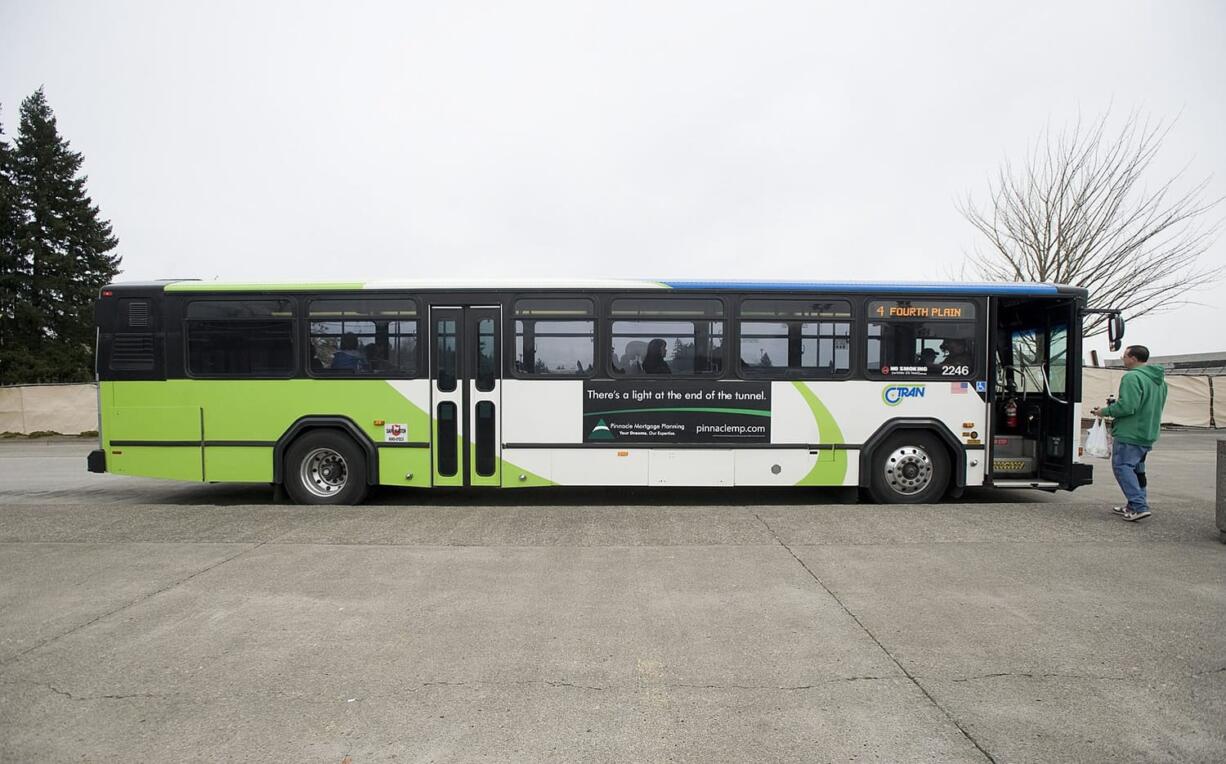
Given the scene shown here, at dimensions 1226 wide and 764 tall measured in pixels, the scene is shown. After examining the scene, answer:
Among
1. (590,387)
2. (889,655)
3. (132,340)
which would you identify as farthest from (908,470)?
(132,340)

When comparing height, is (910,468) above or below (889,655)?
above

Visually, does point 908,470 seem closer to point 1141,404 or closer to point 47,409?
point 1141,404

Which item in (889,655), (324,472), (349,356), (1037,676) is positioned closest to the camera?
(1037,676)

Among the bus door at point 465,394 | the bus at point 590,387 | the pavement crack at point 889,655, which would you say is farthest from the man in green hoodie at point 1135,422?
the bus door at point 465,394

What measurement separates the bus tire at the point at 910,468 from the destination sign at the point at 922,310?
1409 millimetres

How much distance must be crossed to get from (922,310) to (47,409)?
84.1 ft

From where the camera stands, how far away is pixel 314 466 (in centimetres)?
820

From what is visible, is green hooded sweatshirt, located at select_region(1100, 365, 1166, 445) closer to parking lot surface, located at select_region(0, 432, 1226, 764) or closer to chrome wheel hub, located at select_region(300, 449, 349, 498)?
parking lot surface, located at select_region(0, 432, 1226, 764)

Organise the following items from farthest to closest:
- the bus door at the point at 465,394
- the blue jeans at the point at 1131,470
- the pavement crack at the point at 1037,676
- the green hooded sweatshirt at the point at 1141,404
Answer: the bus door at the point at 465,394 → the blue jeans at the point at 1131,470 → the green hooded sweatshirt at the point at 1141,404 → the pavement crack at the point at 1037,676

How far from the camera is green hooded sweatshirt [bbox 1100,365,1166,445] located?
6746mm

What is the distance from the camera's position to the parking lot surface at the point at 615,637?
290 cm

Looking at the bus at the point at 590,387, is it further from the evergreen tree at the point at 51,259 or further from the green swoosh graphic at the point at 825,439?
the evergreen tree at the point at 51,259

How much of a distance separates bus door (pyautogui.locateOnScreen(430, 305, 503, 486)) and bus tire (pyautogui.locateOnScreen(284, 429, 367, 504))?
97cm

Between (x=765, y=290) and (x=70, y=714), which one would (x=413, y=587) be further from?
(x=765, y=290)
